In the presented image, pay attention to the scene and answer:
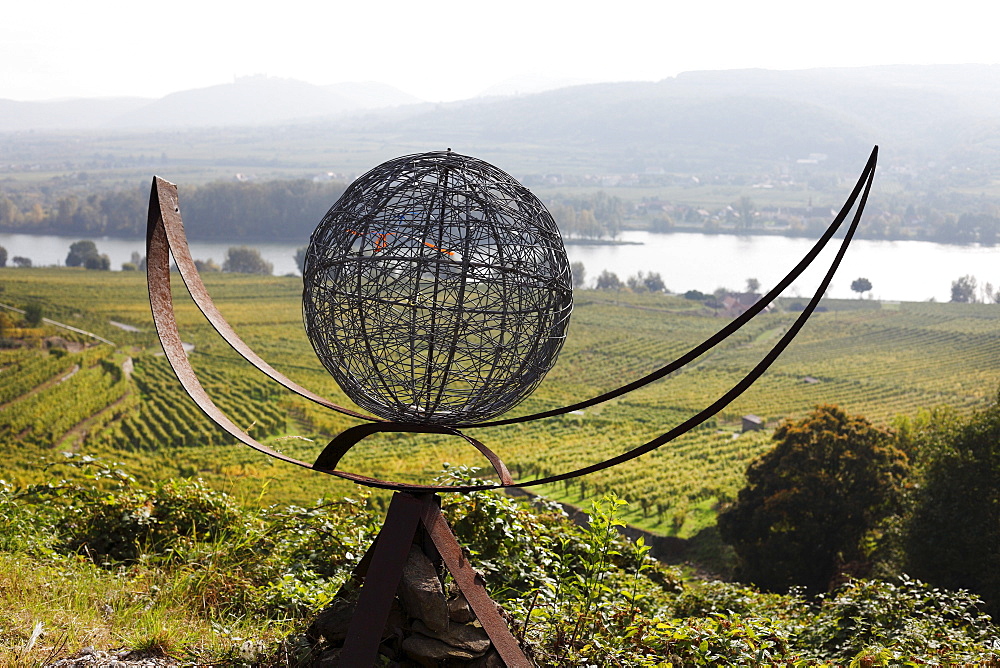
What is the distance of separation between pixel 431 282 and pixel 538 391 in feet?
105

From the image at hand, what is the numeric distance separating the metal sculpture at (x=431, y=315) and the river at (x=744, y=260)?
65.4 metres

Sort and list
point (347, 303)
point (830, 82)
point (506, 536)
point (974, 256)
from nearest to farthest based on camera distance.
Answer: point (347, 303) < point (506, 536) < point (974, 256) < point (830, 82)

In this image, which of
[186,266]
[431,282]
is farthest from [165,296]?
[431,282]

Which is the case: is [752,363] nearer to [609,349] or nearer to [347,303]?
[609,349]

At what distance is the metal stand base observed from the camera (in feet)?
9.39

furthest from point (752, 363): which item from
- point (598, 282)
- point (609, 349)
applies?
point (598, 282)

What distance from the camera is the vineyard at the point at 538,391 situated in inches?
786

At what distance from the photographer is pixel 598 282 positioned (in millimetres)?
69875

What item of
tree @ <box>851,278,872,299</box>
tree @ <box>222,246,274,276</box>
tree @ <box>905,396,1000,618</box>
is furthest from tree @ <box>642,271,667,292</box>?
tree @ <box>905,396,1000,618</box>

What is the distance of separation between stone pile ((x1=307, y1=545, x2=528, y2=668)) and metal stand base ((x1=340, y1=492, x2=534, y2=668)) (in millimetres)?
96

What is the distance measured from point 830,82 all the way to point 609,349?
18125cm

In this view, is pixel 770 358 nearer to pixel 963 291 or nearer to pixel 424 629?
pixel 424 629

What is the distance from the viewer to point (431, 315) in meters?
2.84

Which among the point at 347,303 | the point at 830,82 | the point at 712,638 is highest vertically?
the point at 830,82
